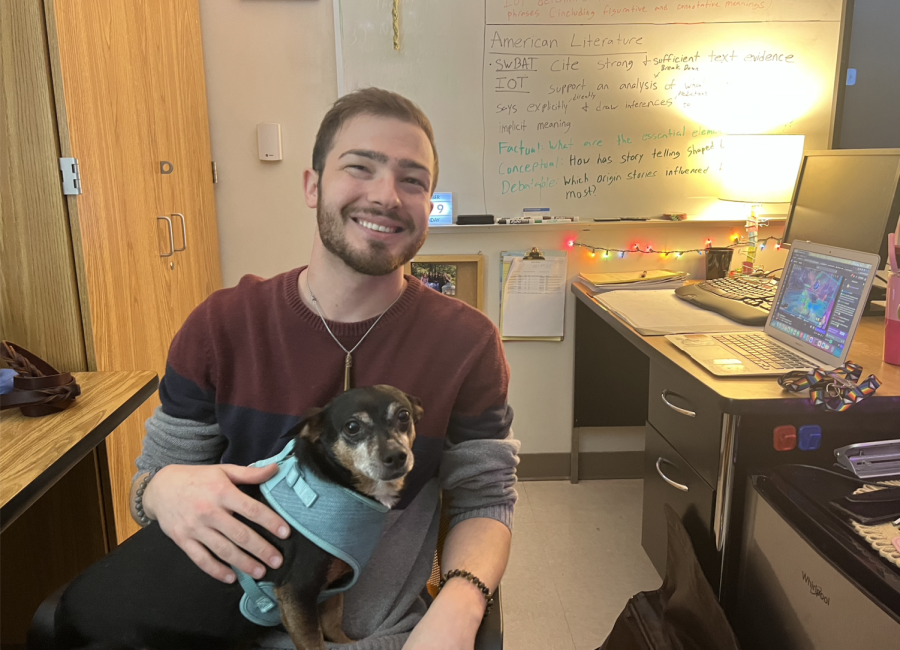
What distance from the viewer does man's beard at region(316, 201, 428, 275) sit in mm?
944

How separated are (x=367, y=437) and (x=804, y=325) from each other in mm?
1245

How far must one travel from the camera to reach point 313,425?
795mm

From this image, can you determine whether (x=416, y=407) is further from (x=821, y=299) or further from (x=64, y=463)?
(x=821, y=299)

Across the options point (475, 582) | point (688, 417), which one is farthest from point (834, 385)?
point (475, 582)

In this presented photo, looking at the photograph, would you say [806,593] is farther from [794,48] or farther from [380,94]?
[794,48]

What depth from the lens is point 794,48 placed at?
2574 mm

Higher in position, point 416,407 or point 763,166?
point 763,166

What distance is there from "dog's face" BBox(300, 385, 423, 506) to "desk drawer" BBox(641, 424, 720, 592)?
1022 millimetres

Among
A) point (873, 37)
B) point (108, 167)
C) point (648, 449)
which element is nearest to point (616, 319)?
point (648, 449)

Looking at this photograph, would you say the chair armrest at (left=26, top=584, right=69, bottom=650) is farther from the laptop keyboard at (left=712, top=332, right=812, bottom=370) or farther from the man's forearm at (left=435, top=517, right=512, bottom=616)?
the laptop keyboard at (left=712, top=332, right=812, bottom=370)

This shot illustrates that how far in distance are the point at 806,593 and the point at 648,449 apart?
85cm

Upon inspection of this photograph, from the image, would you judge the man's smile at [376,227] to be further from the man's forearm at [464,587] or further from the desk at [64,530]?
the desk at [64,530]

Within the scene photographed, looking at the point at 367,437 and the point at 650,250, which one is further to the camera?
the point at 650,250

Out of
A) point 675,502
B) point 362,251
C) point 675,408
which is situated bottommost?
point 675,502
